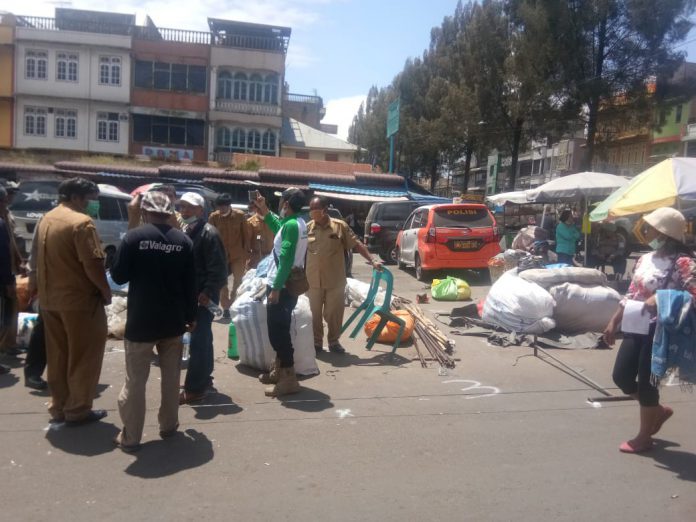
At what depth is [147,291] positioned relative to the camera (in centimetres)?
438

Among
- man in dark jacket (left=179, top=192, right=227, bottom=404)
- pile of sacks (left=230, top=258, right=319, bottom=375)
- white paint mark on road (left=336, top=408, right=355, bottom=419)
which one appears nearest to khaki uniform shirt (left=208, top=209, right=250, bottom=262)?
pile of sacks (left=230, top=258, right=319, bottom=375)

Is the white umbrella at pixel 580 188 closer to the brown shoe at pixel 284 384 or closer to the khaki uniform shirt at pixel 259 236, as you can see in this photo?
the khaki uniform shirt at pixel 259 236

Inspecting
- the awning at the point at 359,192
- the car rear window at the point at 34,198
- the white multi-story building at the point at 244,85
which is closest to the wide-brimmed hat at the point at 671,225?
the car rear window at the point at 34,198

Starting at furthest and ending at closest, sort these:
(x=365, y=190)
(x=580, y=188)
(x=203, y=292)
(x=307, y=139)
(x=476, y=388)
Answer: (x=307, y=139)
(x=365, y=190)
(x=580, y=188)
(x=476, y=388)
(x=203, y=292)

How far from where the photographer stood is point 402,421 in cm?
520

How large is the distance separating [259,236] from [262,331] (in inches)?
161

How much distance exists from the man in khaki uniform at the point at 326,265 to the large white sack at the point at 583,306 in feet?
9.18

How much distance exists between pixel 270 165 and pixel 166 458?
95.0 ft

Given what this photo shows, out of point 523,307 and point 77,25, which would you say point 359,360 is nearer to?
point 523,307

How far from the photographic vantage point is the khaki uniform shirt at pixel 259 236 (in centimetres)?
938

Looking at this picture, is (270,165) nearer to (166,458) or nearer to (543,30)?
(543,30)

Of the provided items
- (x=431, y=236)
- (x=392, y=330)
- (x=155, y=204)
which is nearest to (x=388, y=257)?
(x=431, y=236)

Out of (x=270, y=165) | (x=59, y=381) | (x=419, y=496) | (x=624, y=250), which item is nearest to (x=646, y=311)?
(x=419, y=496)

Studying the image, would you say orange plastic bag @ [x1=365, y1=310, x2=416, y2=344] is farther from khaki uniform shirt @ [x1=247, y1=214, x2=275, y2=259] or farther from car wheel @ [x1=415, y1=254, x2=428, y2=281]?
car wheel @ [x1=415, y1=254, x2=428, y2=281]
